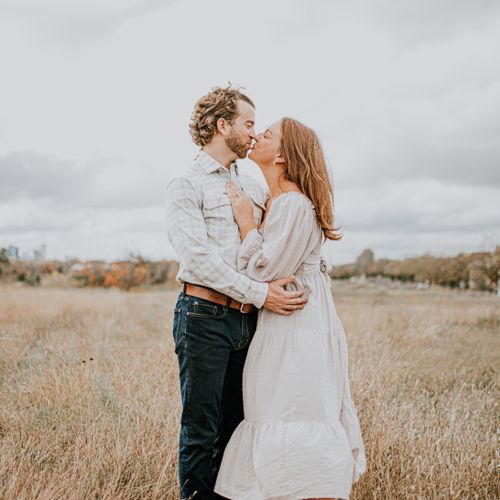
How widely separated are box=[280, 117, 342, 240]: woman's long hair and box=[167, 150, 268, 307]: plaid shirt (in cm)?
41

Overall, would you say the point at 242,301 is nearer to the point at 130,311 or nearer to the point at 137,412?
the point at 137,412

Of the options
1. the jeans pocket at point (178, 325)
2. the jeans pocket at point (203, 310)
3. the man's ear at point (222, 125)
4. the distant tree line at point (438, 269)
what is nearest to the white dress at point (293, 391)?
the jeans pocket at point (203, 310)

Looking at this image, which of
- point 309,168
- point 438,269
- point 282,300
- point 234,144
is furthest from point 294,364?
point 438,269

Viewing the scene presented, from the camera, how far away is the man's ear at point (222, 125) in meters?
3.09

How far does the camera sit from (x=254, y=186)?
330cm

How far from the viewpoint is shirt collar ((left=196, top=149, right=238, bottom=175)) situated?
302cm

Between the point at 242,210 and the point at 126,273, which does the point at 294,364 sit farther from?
the point at 126,273

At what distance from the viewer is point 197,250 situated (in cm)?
272

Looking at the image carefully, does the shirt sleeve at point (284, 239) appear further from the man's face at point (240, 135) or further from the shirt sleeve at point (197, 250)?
the man's face at point (240, 135)

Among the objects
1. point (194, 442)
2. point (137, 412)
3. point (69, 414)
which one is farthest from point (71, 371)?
point (194, 442)

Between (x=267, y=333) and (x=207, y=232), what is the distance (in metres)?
0.62

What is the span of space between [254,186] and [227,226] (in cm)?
50

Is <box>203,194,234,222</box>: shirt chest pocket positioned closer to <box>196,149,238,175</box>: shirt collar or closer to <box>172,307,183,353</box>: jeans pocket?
<box>196,149,238,175</box>: shirt collar

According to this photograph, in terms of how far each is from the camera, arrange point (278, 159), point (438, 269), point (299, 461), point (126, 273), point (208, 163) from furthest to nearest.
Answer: point (438, 269) < point (126, 273) < point (208, 163) < point (278, 159) < point (299, 461)
